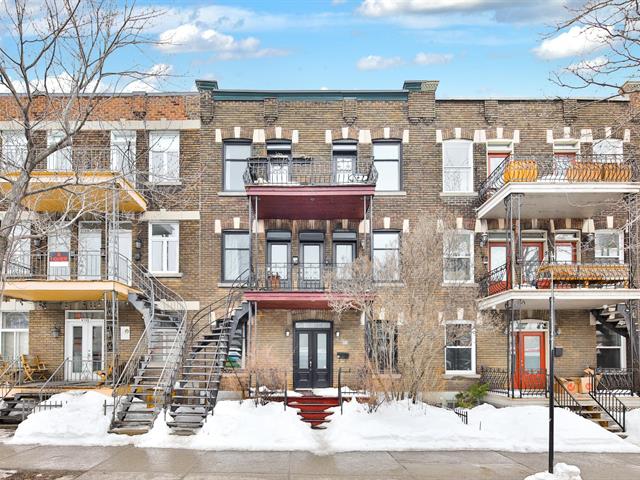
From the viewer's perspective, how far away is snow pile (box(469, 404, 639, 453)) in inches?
574

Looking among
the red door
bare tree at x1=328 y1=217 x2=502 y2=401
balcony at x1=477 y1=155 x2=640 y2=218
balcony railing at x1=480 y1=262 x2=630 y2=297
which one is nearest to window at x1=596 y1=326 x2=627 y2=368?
the red door

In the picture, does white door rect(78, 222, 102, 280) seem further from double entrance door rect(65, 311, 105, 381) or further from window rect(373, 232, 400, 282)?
window rect(373, 232, 400, 282)

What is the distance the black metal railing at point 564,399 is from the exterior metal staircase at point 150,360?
1050 centimetres

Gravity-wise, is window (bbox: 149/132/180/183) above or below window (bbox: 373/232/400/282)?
above

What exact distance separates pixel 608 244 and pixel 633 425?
7296mm

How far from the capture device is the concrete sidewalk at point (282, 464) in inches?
465

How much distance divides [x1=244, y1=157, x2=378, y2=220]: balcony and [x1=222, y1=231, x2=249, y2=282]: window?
1.03 metres

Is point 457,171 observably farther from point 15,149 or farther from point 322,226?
point 15,149

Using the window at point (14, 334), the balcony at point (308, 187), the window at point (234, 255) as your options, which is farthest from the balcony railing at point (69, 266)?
the balcony at point (308, 187)

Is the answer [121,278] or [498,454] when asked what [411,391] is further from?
[121,278]

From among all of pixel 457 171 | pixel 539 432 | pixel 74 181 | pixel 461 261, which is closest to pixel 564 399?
pixel 539 432

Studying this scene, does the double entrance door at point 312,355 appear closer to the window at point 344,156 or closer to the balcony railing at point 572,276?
the window at point 344,156

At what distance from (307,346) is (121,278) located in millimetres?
6391

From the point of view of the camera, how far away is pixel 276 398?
719 inches
